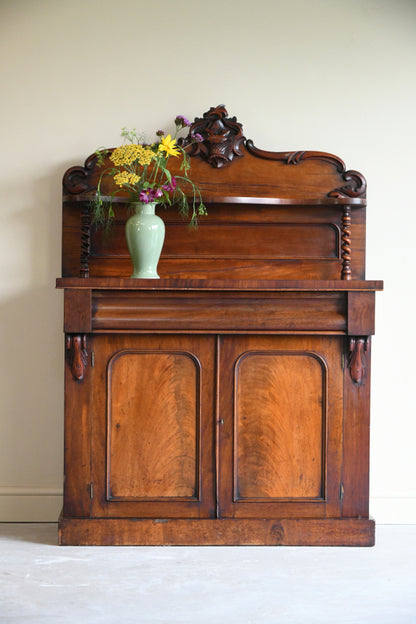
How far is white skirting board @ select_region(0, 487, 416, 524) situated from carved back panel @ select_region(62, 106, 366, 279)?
Result: 1.15 m

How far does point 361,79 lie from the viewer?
3.16m

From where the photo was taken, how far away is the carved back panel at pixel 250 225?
306 cm

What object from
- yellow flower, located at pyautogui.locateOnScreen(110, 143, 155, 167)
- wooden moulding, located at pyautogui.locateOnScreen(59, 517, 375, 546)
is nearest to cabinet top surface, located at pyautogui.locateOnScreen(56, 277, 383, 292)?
yellow flower, located at pyautogui.locateOnScreen(110, 143, 155, 167)

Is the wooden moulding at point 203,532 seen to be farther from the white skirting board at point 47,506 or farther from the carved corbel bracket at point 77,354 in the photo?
the carved corbel bracket at point 77,354

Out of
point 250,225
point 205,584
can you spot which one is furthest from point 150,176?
point 205,584

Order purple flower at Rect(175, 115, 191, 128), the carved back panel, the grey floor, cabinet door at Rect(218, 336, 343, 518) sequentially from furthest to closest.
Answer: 1. the carved back panel
2. purple flower at Rect(175, 115, 191, 128)
3. cabinet door at Rect(218, 336, 343, 518)
4. the grey floor

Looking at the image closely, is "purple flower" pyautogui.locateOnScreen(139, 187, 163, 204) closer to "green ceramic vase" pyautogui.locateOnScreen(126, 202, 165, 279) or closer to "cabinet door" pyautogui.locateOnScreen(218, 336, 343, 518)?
"green ceramic vase" pyautogui.locateOnScreen(126, 202, 165, 279)

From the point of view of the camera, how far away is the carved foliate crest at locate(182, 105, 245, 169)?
3.04 meters

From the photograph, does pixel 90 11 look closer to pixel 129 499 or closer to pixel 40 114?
pixel 40 114

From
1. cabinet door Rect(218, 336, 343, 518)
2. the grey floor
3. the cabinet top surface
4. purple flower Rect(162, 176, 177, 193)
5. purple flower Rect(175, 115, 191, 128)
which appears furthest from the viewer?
purple flower Rect(175, 115, 191, 128)

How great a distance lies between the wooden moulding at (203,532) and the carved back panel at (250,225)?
1179 mm

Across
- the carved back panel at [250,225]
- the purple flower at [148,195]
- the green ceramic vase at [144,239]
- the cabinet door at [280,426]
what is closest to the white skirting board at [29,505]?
the cabinet door at [280,426]

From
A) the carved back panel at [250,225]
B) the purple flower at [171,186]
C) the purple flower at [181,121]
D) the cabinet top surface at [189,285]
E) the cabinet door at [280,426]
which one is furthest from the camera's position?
the carved back panel at [250,225]

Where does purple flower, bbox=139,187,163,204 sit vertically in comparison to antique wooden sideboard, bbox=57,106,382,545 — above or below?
above
